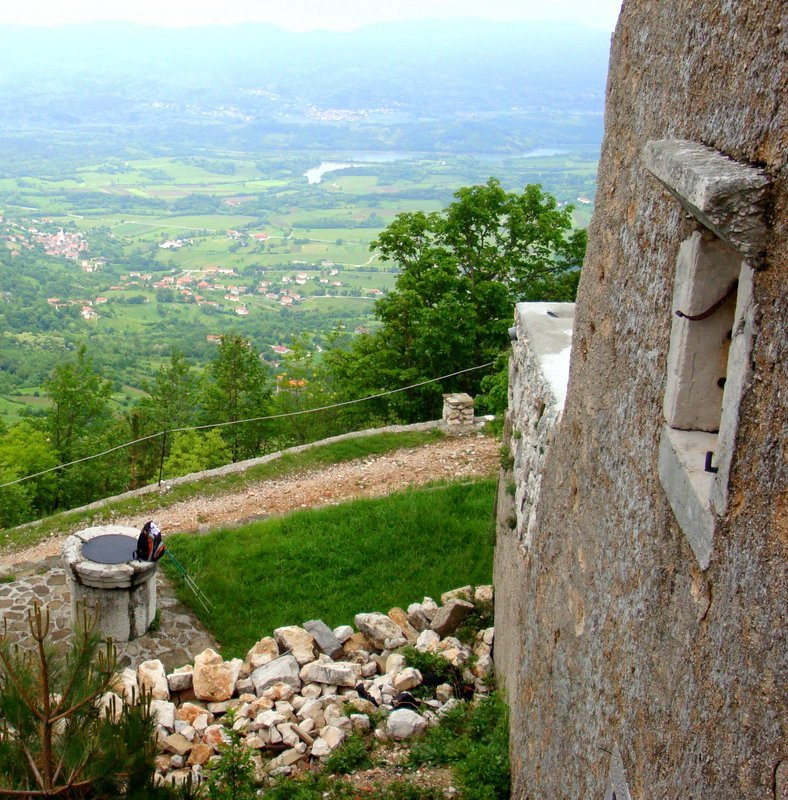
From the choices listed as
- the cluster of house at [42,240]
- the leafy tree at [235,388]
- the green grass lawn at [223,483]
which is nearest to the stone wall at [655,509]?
the green grass lawn at [223,483]

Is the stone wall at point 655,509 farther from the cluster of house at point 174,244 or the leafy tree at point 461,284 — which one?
the cluster of house at point 174,244

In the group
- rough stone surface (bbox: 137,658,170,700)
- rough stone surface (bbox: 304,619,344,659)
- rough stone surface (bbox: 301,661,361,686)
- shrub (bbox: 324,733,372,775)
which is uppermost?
shrub (bbox: 324,733,372,775)

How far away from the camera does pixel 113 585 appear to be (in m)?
8.77

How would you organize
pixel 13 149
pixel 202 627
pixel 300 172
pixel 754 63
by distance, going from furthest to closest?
pixel 13 149 < pixel 300 172 < pixel 202 627 < pixel 754 63

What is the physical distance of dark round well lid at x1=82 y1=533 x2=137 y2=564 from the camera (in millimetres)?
8883

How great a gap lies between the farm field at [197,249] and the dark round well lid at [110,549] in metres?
18.2

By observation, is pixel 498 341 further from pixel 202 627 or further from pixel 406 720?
pixel 406 720

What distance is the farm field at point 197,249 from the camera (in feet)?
196

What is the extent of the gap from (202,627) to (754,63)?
28.6 ft

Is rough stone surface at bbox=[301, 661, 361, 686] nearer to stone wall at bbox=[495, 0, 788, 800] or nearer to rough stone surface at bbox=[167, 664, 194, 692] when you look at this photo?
rough stone surface at bbox=[167, 664, 194, 692]

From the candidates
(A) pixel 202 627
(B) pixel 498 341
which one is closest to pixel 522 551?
(A) pixel 202 627

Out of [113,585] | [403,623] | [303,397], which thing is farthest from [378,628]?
[303,397]

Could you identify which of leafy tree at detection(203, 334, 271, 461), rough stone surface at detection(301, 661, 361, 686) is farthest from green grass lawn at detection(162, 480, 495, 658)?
leafy tree at detection(203, 334, 271, 461)

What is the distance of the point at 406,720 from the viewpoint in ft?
20.1
